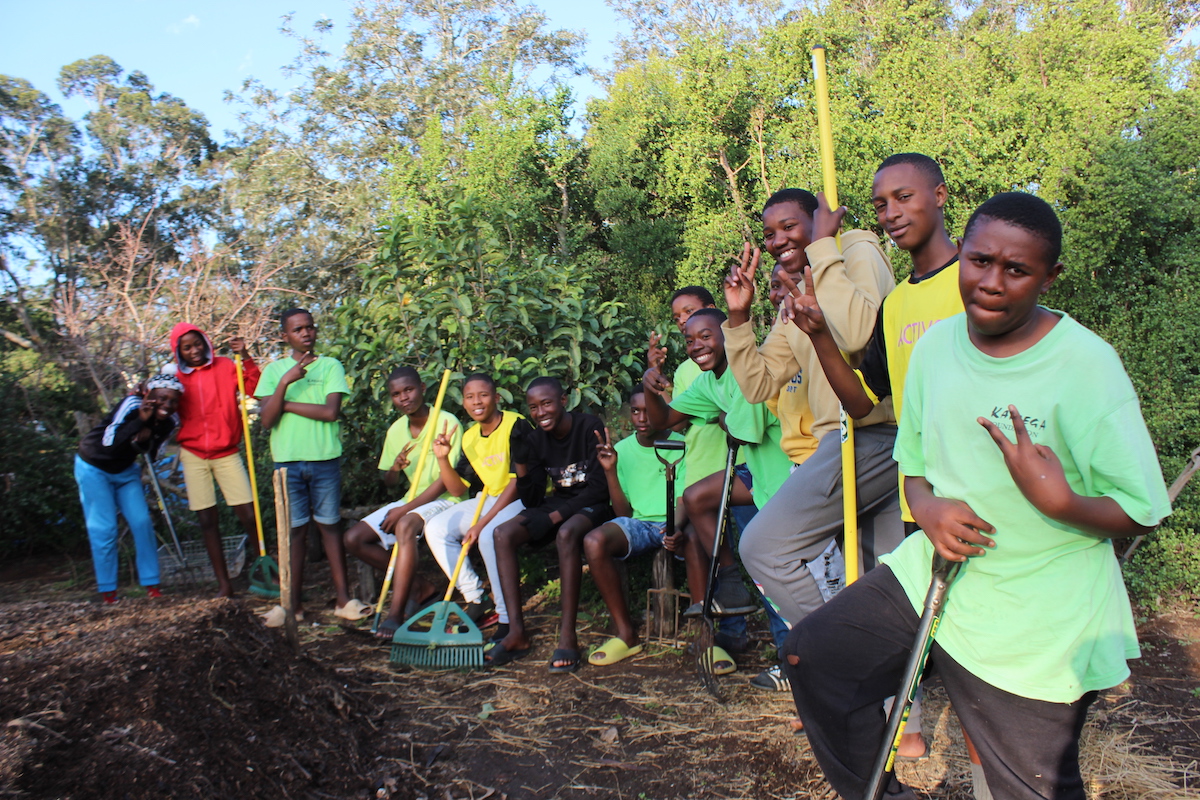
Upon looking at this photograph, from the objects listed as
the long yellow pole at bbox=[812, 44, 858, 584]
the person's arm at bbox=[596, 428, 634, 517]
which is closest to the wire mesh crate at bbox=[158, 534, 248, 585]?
the person's arm at bbox=[596, 428, 634, 517]

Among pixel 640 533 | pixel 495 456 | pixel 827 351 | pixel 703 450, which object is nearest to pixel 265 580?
pixel 495 456

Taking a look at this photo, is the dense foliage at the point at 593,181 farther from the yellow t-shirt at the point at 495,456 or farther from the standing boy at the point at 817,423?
the standing boy at the point at 817,423

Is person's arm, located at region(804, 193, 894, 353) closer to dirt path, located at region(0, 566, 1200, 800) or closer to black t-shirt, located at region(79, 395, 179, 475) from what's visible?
dirt path, located at region(0, 566, 1200, 800)

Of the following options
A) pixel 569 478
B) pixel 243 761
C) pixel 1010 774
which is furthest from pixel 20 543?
pixel 1010 774

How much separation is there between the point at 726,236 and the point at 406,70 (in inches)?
566

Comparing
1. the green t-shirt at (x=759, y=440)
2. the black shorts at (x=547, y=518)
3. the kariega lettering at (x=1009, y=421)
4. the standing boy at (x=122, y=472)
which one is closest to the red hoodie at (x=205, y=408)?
the standing boy at (x=122, y=472)

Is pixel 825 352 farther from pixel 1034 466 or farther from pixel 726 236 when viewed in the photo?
pixel 726 236

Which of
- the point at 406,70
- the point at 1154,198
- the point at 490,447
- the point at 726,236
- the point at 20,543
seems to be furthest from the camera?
the point at 406,70

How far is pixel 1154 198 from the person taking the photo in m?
6.46

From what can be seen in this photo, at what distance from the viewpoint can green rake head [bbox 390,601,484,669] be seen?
15.6 ft

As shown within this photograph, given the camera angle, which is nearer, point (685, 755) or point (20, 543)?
point (685, 755)

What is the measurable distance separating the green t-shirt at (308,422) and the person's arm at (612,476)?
6.56 feet


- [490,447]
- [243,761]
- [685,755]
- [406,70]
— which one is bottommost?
[685,755]

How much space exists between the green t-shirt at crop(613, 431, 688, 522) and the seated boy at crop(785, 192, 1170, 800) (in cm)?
304
